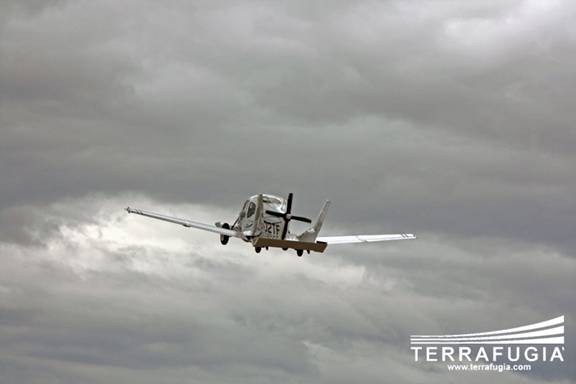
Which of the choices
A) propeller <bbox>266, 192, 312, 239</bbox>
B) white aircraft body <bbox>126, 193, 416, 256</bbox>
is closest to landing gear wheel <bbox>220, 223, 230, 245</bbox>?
white aircraft body <bbox>126, 193, 416, 256</bbox>

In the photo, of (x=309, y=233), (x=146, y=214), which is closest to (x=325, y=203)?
(x=309, y=233)

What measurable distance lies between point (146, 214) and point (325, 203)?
2466 centimetres

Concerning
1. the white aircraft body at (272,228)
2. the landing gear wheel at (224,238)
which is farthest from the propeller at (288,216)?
the landing gear wheel at (224,238)

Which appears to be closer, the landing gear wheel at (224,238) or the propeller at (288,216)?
the propeller at (288,216)

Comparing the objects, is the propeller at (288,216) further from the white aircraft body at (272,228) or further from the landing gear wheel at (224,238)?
the landing gear wheel at (224,238)

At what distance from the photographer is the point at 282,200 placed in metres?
142

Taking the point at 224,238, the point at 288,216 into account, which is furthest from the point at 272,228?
the point at 224,238

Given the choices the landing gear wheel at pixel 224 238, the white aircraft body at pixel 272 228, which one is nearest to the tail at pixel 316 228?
the white aircraft body at pixel 272 228

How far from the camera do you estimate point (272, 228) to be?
136875 millimetres

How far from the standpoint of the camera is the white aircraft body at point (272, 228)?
134m

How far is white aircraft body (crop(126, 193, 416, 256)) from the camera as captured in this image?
13400 cm

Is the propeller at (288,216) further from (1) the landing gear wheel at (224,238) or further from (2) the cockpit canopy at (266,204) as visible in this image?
(1) the landing gear wheel at (224,238)

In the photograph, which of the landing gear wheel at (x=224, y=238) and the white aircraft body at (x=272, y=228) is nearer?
the white aircraft body at (x=272, y=228)

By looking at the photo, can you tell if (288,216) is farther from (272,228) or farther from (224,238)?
(224,238)
